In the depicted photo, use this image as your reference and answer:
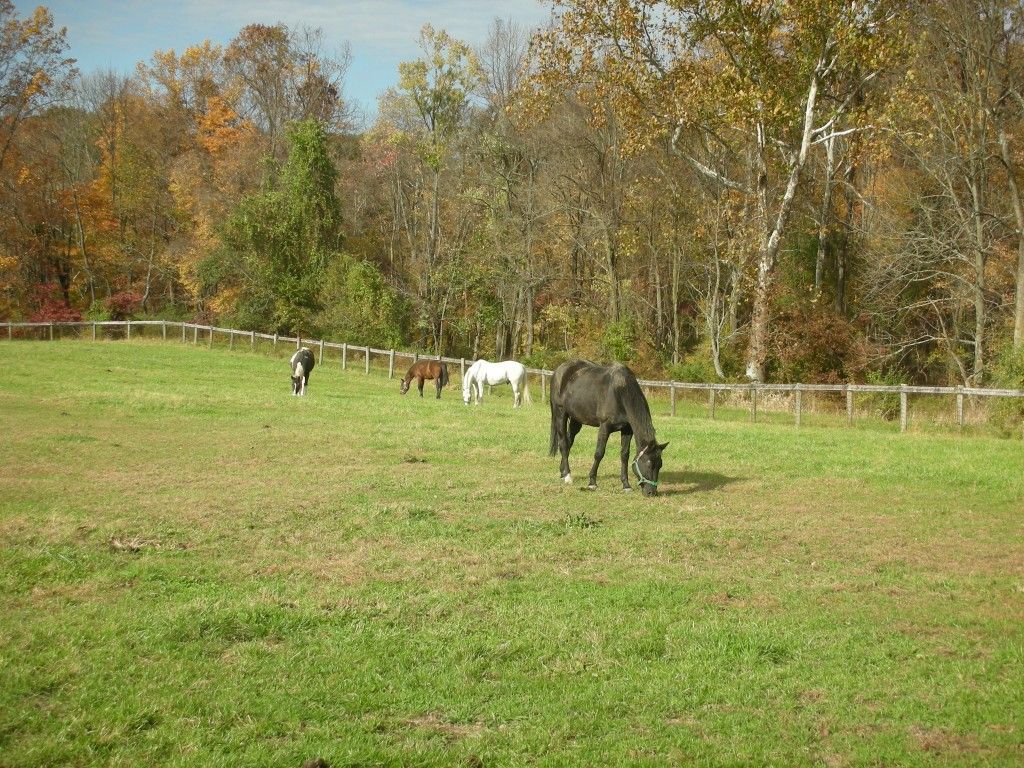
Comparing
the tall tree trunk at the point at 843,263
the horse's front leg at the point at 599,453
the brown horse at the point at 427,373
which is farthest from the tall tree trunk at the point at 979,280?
the horse's front leg at the point at 599,453

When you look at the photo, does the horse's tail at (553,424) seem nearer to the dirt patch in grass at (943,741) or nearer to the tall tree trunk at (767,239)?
the dirt patch in grass at (943,741)

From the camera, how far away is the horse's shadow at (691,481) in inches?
545

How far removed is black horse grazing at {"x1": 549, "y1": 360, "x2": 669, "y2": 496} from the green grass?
520 millimetres

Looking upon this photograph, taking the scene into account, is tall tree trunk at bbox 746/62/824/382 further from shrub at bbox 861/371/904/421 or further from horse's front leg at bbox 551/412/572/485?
horse's front leg at bbox 551/412/572/485

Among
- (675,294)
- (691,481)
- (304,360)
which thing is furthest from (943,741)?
(675,294)

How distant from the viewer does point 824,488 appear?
1426 centimetres

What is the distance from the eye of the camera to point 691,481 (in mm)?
14836

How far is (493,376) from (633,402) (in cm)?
1655

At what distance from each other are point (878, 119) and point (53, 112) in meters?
49.4

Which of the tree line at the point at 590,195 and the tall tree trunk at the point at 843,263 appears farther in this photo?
the tall tree trunk at the point at 843,263

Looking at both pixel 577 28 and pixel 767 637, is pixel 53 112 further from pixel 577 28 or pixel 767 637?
pixel 767 637

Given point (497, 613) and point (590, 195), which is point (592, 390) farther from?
point (590, 195)

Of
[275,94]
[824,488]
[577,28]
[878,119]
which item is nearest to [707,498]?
[824,488]

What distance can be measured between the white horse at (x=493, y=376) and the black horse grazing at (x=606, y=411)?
48.4 feet
